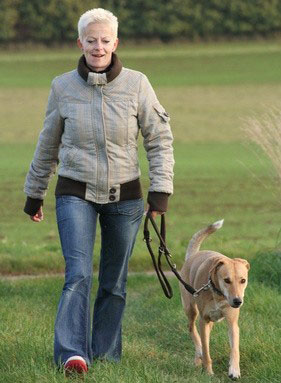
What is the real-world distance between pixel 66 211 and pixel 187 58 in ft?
180

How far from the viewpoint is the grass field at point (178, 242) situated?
751 centimetres

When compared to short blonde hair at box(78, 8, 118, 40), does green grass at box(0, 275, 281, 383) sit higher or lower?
lower

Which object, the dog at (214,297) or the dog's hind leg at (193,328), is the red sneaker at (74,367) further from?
the dog's hind leg at (193,328)

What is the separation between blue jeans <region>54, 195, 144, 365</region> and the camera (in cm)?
702

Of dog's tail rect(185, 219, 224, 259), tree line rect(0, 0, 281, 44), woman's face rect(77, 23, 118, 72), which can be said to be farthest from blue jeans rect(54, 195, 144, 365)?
tree line rect(0, 0, 281, 44)

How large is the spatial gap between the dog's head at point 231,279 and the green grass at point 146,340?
1.39 feet

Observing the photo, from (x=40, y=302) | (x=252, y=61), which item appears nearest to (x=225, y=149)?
(x=40, y=302)

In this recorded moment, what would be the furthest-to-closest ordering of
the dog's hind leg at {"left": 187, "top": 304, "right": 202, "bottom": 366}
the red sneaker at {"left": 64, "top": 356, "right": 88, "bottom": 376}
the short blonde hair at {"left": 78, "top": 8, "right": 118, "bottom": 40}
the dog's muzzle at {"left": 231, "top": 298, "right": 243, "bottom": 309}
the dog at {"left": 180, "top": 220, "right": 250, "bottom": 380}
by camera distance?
the dog's hind leg at {"left": 187, "top": 304, "right": 202, "bottom": 366}, the dog at {"left": 180, "top": 220, "right": 250, "bottom": 380}, the dog's muzzle at {"left": 231, "top": 298, "right": 243, "bottom": 309}, the short blonde hair at {"left": 78, "top": 8, "right": 118, "bottom": 40}, the red sneaker at {"left": 64, "top": 356, "right": 88, "bottom": 376}

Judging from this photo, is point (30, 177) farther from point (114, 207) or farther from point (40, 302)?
point (40, 302)

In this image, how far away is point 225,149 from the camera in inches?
1171

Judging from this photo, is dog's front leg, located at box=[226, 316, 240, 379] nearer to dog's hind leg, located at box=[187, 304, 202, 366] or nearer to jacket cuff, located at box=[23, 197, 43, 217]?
dog's hind leg, located at box=[187, 304, 202, 366]

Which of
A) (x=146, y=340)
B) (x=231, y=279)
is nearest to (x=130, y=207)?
(x=231, y=279)

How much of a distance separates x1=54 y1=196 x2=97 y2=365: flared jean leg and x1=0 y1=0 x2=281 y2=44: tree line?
59746 millimetres

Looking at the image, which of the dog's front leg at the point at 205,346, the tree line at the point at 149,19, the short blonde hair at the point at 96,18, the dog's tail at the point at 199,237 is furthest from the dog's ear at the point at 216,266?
the tree line at the point at 149,19
